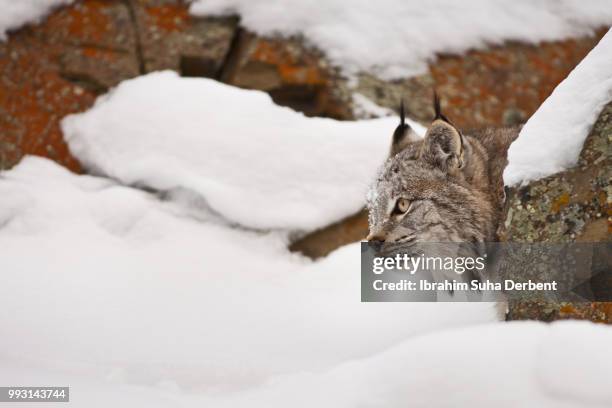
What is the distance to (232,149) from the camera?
5066mm

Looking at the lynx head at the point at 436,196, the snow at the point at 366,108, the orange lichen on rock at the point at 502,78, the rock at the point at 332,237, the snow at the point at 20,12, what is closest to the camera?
the lynx head at the point at 436,196

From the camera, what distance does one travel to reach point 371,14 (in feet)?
21.2

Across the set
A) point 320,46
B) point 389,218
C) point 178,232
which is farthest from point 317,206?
point 320,46

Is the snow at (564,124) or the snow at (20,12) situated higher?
the snow at (20,12)

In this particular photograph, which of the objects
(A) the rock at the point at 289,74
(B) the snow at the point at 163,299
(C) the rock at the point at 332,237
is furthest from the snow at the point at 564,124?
(A) the rock at the point at 289,74

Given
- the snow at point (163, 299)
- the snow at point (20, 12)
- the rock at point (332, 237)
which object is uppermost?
the snow at point (20, 12)

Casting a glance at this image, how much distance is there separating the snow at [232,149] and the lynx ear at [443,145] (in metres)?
1.38

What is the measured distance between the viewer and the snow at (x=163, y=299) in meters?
3.02

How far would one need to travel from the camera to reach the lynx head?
3396mm

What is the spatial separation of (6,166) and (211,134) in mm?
1615

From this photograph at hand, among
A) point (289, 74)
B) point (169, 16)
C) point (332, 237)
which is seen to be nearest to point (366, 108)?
point (289, 74)

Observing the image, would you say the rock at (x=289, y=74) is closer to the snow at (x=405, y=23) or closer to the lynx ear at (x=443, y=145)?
the snow at (x=405, y=23)

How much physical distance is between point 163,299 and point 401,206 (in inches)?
59.4

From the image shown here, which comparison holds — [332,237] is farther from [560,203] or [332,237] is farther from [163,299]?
[560,203]
